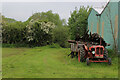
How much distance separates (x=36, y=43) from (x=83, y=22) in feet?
22.3

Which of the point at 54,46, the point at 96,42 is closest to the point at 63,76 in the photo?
the point at 96,42

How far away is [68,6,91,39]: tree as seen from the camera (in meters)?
20.2

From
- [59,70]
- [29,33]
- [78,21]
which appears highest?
[78,21]

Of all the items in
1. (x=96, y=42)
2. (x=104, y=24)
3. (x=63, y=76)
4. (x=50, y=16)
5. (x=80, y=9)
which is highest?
(x=50, y=16)

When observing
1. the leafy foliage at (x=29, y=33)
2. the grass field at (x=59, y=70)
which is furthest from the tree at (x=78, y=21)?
the grass field at (x=59, y=70)

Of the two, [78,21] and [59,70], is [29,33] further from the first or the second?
[59,70]

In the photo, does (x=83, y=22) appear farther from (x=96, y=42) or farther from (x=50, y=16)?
(x=50, y=16)

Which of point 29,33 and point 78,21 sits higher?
point 78,21

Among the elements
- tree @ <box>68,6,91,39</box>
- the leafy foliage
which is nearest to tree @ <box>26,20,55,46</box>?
the leafy foliage

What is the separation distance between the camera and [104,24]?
13000 millimetres

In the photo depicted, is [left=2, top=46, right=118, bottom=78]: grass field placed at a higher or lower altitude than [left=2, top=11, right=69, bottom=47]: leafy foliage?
lower

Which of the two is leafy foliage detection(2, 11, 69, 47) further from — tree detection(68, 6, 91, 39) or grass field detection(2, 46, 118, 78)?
grass field detection(2, 46, 118, 78)

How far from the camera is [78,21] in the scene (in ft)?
66.8

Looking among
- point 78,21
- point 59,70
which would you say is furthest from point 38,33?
point 59,70
